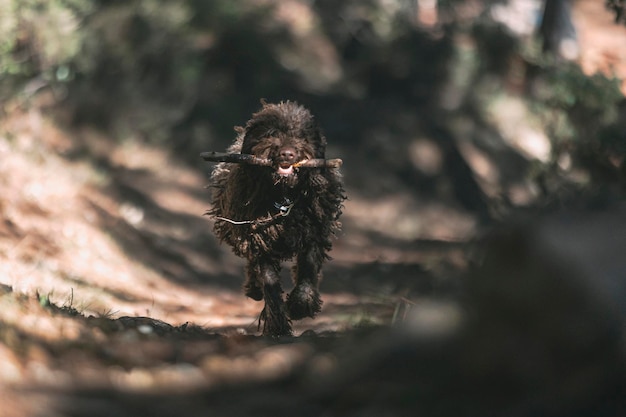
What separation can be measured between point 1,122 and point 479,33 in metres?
10.5

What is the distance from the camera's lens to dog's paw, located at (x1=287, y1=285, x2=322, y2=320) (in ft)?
20.2

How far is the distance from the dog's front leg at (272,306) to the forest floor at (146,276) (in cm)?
29

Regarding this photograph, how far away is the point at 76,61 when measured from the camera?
44.3ft

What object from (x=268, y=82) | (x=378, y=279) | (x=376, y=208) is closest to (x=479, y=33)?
(x=268, y=82)

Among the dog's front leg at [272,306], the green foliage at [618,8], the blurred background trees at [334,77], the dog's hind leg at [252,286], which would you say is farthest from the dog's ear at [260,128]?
the blurred background trees at [334,77]

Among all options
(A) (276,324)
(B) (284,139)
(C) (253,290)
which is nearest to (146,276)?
(C) (253,290)

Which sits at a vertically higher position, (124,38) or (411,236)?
(124,38)

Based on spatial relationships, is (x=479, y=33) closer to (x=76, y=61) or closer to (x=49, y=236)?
(x=76, y=61)

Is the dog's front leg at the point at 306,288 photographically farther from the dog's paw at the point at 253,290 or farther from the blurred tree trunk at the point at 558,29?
the blurred tree trunk at the point at 558,29

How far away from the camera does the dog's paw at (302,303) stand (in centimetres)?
614

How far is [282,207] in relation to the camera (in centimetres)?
603

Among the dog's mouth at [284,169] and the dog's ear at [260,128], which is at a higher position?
the dog's ear at [260,128]

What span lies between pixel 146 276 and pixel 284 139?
412 centimetres

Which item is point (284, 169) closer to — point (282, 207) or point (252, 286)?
point (282, 207)
